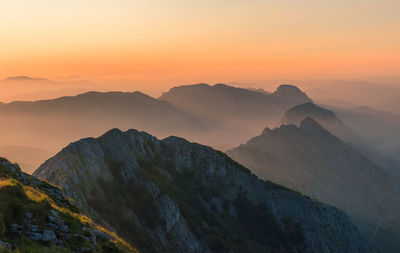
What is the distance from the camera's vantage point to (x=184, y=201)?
9150 cm

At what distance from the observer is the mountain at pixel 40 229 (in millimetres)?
18656

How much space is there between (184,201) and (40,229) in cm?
7327

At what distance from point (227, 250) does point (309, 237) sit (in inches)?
1943

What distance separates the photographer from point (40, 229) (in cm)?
2014

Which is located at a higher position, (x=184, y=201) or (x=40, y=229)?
(x=40, y=229)

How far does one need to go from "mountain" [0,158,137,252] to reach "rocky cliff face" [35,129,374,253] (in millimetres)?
34280

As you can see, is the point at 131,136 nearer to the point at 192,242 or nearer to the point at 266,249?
the point at 192,242

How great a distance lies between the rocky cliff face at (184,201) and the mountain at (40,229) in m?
34.3

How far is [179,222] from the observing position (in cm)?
7794

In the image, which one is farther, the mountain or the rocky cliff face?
the rocky cliff face

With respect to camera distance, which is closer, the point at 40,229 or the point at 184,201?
the point at 40,229

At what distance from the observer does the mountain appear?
18.7 meters

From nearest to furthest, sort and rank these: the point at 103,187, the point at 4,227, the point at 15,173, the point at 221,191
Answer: the point at 4,227
the point at 15,173
the point at 103,187
the point at 221,191

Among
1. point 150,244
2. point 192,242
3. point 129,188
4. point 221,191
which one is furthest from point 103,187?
point 221,191
